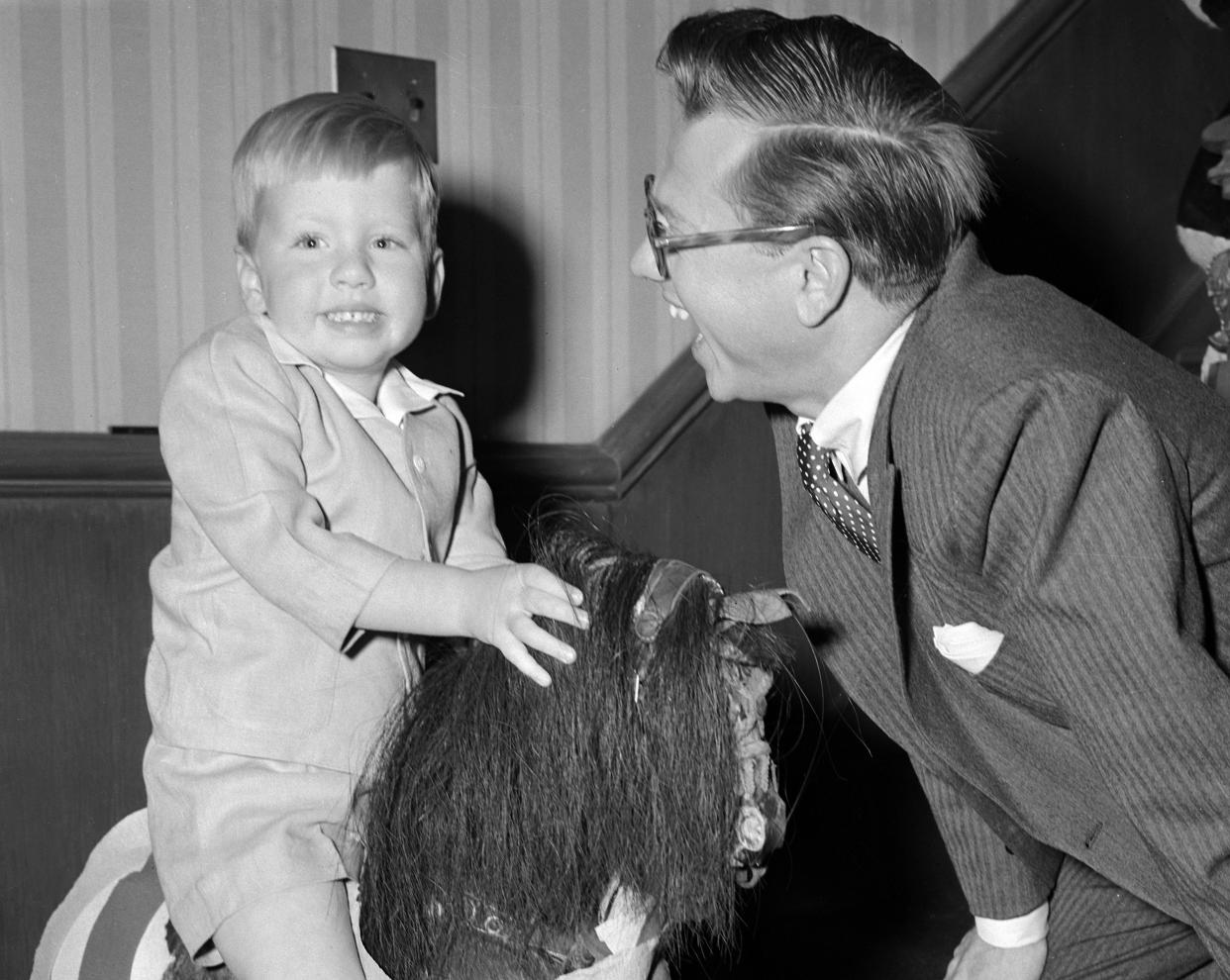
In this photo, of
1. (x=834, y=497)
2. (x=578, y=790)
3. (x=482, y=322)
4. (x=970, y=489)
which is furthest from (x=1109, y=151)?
(x=578, y=790)

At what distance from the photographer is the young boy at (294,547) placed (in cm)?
131

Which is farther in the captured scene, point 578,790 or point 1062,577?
point 1062,577

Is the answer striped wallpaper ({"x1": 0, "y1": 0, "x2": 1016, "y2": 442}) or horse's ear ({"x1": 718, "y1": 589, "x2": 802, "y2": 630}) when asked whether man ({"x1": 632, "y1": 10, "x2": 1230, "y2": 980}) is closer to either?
horse's ear ({"x1": 718, "y1": 589, "x2": 802, "y2": 630})

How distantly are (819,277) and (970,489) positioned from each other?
30 cm

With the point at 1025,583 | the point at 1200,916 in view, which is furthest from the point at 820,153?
the point at 1200,916

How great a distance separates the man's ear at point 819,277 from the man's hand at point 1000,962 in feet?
2.60

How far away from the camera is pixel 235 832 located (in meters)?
1.34

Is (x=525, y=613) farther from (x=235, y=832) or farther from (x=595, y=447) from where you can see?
(x=595, y=447)

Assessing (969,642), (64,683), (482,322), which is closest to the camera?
(969,642)

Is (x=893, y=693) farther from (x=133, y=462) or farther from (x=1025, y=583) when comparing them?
(x=133, y=462)

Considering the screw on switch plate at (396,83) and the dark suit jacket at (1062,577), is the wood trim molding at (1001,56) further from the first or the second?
the dark suit jacket at (1062,577)

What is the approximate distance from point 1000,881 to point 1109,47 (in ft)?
6.26

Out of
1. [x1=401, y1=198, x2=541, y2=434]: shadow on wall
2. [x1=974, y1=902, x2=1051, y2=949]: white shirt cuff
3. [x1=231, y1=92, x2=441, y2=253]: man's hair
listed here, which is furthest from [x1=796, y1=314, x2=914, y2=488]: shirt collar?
[x1=401, y1=198, x2=541, y2=434]: shadow on wall

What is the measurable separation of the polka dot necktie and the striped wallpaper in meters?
0.73
